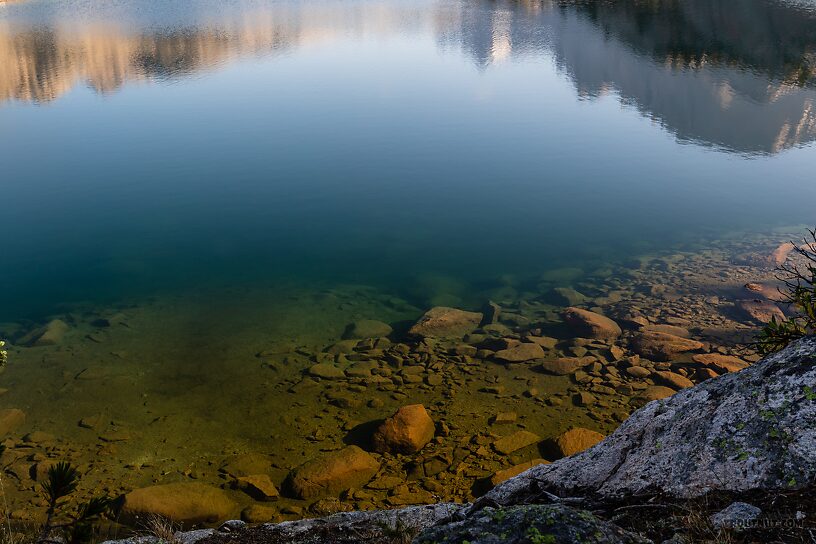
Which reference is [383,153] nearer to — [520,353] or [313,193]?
[313,193]

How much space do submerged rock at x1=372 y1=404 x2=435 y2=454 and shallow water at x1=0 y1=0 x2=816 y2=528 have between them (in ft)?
3.76

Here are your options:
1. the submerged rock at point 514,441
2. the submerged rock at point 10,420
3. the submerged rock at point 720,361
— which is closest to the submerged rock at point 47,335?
the submerged rock at point 10,420

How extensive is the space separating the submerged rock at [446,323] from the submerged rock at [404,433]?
4.77 metres

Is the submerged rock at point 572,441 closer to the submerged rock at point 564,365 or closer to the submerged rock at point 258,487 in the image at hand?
the submerged rock at point 564,365

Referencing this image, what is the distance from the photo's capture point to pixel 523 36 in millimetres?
91438

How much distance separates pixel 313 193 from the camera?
3506 centimetres

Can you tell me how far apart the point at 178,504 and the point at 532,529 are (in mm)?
10572

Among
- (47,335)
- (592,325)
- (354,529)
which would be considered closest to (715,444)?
(354,529)

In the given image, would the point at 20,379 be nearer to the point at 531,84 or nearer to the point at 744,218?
the point at 744,218

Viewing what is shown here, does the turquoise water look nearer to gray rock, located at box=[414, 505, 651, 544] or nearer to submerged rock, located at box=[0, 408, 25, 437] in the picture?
submerged rock, located at box=[0, 408, 25, 437]

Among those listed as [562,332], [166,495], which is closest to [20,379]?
[166,495]

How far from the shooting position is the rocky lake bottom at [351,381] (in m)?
13.9

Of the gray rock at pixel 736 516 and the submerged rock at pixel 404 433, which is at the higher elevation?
the gray rock at pixel 736 516

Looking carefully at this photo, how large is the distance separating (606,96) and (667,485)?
61.2 metres
